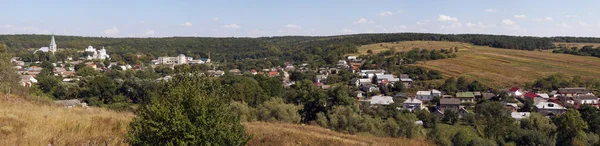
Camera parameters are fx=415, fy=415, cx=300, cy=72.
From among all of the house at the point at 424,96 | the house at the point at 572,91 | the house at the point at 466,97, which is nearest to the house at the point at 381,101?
the house at the point at 424,96

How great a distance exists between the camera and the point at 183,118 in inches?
237

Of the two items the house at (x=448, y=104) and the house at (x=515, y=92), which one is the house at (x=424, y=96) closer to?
the house at (x=448, y=104)

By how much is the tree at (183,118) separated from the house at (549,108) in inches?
1730

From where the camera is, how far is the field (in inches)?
2537

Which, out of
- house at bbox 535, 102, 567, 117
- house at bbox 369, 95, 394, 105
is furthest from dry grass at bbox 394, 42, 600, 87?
house at bbox 369, 95, 394, 105

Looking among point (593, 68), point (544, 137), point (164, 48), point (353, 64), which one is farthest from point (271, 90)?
point (164, 48)

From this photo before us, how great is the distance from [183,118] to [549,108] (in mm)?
45738

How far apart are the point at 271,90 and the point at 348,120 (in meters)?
21.6

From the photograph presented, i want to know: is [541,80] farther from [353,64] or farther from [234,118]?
[234,118]

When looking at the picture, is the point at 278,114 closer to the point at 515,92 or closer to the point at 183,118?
the point at 183,118

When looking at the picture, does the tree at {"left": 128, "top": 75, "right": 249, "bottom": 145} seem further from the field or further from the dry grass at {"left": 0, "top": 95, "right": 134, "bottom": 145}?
the field

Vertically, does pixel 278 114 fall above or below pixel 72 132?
below

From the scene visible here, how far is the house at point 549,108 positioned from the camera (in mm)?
42112

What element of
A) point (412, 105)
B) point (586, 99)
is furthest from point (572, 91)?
point (412, 105)
